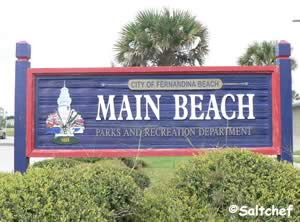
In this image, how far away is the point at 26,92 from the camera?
5.58m

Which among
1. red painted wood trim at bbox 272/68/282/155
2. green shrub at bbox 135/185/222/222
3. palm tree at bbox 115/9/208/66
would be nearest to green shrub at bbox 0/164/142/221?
green shrub at bbox 135/185/222/222

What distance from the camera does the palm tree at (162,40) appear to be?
50.6 feet

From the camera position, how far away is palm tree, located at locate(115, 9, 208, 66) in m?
15.4

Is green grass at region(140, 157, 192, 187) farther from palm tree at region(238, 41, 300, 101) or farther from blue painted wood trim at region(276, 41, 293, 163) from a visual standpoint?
palm tree at region(238, 41, 300, 101)

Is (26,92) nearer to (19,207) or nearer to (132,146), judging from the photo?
(132,146)

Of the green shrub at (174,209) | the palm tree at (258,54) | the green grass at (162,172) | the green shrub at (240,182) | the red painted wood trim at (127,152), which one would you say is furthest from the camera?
the palm tree at (258,54)

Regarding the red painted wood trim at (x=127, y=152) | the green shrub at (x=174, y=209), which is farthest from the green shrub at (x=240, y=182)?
the red painted wood trim at (x=127, y=152)

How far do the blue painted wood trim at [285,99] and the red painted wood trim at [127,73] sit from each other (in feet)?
0.17

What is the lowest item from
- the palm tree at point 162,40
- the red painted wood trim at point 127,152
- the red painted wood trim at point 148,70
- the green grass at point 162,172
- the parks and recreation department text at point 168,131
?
the green grass at point 162,172

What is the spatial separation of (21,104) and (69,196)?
231 centimetres

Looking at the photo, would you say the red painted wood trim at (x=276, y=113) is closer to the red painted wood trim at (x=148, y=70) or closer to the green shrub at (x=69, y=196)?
the red painted wood trim at (x=148, y=70)

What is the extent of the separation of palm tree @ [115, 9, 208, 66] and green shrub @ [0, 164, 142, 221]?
11.6 metres

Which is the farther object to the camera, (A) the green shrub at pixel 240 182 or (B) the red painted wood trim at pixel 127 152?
(B) the red painted wood trim at pixel 127 152

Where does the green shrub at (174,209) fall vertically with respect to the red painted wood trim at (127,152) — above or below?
below
